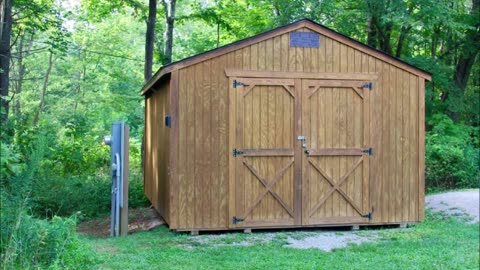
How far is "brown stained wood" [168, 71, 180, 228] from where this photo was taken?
26.1 ft

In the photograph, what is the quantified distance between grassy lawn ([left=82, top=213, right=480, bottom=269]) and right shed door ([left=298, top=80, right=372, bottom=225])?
15.4 inches

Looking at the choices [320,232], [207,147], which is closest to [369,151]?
[320,232]

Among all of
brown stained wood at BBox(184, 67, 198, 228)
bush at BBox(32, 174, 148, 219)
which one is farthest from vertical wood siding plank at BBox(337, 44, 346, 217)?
bush at BBox(32, 174, 148, 219)

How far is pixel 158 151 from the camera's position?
994cm

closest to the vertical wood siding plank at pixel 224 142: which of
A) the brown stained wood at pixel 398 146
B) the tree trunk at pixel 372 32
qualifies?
the brown stained wood at pixel 398 146

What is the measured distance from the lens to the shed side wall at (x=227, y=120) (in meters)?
8.05

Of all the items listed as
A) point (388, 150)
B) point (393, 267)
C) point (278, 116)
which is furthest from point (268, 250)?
point (388, 150)

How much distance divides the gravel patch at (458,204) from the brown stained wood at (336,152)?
90.4 inches

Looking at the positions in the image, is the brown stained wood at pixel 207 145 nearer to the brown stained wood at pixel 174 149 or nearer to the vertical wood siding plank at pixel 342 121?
the brown stained wood at pixel 174 149

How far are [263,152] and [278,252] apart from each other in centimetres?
181

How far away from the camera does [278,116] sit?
8352 millimetres

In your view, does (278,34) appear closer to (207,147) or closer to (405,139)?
(207,147)

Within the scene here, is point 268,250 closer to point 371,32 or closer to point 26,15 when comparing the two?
point 26,15

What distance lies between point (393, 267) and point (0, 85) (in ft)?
32.0
